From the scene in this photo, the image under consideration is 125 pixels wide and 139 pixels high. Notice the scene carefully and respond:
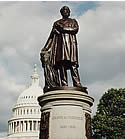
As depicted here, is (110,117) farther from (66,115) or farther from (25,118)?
(25,118)

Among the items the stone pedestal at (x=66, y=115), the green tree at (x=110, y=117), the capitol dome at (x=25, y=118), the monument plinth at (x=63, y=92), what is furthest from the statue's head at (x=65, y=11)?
the capitol dome at (x=25, y=118)

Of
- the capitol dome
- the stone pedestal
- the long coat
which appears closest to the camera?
the stone pedestal

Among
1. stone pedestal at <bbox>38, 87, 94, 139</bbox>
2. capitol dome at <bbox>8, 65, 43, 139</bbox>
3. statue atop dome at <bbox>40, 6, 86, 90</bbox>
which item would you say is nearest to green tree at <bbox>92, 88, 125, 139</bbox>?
statue atop dome at <bbox>40, 6, 86, 90</bbox>

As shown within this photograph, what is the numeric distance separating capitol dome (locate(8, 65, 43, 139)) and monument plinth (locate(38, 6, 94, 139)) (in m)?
92.7

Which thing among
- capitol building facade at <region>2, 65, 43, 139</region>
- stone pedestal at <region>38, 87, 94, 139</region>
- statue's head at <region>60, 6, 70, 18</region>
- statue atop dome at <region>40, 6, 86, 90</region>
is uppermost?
capitol building facade at <region>2, 65, 43, 139</region>

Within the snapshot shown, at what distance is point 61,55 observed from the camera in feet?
44.9

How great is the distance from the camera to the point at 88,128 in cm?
1296

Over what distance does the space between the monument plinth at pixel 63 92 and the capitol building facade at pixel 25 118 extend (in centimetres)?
9268

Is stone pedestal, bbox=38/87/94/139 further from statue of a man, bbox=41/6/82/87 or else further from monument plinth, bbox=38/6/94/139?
statue of a man, bbox=41/6/82/87

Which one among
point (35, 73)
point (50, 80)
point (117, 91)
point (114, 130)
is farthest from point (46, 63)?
point (35, 73)

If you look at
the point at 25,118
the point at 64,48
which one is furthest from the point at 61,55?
the point at 25,118

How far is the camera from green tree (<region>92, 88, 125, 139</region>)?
3900cm

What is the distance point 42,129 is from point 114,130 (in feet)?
89.4

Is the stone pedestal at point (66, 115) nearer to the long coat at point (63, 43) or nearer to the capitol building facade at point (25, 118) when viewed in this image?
the long coat at point (63, 43)
